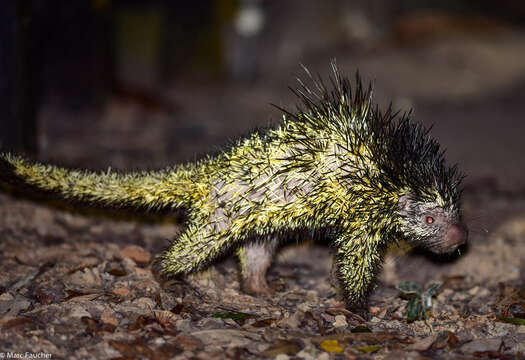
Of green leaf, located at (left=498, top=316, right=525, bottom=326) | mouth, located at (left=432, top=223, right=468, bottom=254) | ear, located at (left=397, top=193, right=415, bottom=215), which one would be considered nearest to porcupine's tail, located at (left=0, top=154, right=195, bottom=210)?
ear, located at (left=397, top=193, right=415, bottom=215)

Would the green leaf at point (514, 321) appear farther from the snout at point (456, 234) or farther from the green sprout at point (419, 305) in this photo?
the snout at point (456, 234)

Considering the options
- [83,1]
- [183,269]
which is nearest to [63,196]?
[183,269]

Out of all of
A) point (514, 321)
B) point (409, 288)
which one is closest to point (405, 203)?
point (409, 288)

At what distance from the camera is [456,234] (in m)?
3.79

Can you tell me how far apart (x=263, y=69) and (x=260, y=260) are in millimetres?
11074

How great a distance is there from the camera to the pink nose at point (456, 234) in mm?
3785

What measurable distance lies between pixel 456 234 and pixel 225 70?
10.5 metres

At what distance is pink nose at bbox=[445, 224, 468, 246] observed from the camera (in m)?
3.79

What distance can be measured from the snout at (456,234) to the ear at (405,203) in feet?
1.00

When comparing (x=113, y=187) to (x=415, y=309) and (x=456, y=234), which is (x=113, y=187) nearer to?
(x=415, y=309)

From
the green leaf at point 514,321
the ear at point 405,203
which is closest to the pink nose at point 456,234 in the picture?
the ear at point 405,203

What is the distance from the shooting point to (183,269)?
3.86 metres

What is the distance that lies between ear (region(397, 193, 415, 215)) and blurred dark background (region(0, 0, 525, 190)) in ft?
3.68

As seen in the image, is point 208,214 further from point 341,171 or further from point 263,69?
point 263,69
